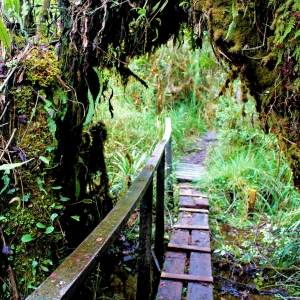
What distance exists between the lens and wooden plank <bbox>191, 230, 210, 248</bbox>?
339 cm

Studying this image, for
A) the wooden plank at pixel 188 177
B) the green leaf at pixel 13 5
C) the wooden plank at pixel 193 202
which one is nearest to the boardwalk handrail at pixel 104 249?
the green leaf at pixel 13 5

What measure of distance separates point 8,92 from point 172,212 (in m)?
3.31

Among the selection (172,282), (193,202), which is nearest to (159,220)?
(172,282)

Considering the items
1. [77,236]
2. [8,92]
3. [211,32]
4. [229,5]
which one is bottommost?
[77,236]

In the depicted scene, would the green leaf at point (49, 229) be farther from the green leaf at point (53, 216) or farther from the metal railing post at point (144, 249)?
the metal railing post at point (144, 249)

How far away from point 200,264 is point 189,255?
0.28 metres

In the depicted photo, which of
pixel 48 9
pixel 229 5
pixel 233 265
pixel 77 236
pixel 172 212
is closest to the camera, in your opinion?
pixel 229 5

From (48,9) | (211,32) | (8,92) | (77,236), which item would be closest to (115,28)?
(48,9)

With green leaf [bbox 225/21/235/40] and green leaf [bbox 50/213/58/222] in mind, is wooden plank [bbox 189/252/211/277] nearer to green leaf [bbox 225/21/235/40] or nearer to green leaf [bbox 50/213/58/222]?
green leaf [bbox 50/213/58/222]

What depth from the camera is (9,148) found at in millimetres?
1729

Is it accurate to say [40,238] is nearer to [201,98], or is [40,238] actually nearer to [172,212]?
[172,212]

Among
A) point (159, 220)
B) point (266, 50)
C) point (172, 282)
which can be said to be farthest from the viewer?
point (159, 220)

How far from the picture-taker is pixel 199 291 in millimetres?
2500

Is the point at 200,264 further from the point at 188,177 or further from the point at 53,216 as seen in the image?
the point at 188,177
